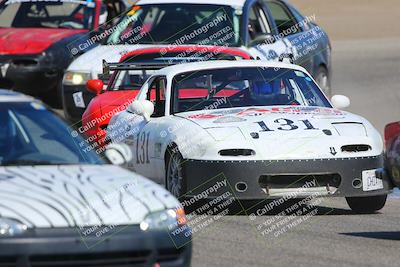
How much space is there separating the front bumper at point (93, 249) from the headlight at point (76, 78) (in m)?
11.0

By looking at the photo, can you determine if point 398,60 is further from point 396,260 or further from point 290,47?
point 396,260

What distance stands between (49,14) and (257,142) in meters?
10.8

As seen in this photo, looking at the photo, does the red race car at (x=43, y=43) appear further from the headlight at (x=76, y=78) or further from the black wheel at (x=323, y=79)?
the black wheel at (x=323, y=79)

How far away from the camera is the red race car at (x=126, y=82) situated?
14555 millimetres

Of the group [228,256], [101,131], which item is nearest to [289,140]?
[228,256]

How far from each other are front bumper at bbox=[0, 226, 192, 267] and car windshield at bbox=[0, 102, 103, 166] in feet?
3.17

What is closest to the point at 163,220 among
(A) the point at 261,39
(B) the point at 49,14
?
(A) the point at 261,39

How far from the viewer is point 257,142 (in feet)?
36.5

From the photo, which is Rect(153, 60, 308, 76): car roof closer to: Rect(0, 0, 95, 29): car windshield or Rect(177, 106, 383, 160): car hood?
Rect(177, 106, 383, 160): car hood

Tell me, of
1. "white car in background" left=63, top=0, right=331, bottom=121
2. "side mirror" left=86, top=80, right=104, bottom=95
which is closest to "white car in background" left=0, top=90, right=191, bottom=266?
"side mirror" left=86, top=80, right=104, bottom=95

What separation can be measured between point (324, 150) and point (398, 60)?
20.6 meters

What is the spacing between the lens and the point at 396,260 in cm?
902

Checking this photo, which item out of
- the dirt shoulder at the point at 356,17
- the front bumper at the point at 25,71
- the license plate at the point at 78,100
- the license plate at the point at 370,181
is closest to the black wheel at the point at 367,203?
the license plate at the point at 370,181

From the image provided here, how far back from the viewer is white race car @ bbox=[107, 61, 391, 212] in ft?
36.4
